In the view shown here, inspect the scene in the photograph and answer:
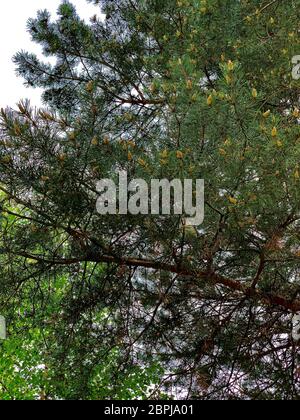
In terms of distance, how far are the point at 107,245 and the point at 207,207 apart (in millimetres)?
808

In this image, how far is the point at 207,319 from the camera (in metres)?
4.27

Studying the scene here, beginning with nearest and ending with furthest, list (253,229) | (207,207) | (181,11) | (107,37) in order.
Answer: (207,207) → (253,229) → (181,11) → (107,37)

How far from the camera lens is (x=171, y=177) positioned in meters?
Answer: 2.99

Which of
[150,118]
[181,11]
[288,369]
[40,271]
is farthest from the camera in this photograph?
[150,118]

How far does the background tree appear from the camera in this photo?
2.98m

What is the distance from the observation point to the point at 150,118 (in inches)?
209

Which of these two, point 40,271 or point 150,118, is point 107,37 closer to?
point 150,118

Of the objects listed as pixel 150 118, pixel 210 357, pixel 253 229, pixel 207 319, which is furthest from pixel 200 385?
pixel 150 118

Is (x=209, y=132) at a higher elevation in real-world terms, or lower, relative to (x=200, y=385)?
higher

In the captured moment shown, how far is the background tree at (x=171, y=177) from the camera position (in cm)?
298

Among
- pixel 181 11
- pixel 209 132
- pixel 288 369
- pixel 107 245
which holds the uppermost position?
pixel 181 11

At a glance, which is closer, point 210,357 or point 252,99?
Answer: point 252,99
